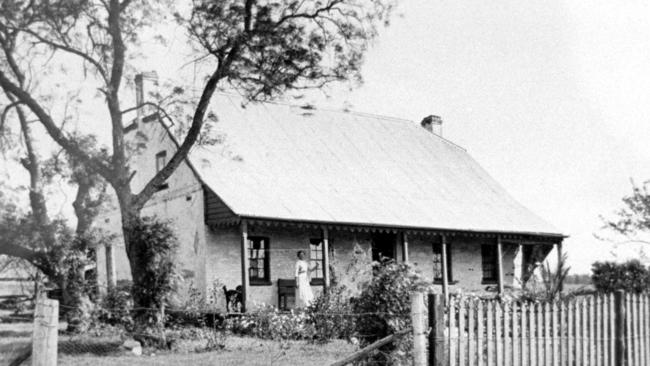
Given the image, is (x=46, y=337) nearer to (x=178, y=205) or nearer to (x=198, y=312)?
(x=198, y=312)

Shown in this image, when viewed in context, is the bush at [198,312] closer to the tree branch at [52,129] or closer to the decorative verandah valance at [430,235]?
the decorative verandah valance at [430,235]

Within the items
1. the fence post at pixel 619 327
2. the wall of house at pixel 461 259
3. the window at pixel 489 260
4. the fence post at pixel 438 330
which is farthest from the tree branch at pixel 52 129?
the window at pixel 489 260

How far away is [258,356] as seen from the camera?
1334 cm

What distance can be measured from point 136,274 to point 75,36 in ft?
21.9

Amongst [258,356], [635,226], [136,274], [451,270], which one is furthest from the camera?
[635,226]

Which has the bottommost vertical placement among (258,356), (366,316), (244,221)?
(258,356)

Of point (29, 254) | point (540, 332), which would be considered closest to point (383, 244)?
point (29, 254)

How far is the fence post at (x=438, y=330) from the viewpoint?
26.6 ft

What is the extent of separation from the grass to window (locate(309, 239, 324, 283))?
8.15 metres

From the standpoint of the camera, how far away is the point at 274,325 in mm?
16281

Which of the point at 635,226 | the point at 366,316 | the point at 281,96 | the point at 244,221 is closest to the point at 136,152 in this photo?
the point at 244,221

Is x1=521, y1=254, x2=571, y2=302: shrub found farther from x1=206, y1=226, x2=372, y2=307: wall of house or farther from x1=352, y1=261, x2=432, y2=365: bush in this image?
x1=352, y1=261, x2=432, y2=365: bush

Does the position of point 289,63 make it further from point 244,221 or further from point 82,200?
point 82,200

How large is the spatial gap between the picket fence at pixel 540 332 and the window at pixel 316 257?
13823 mm
